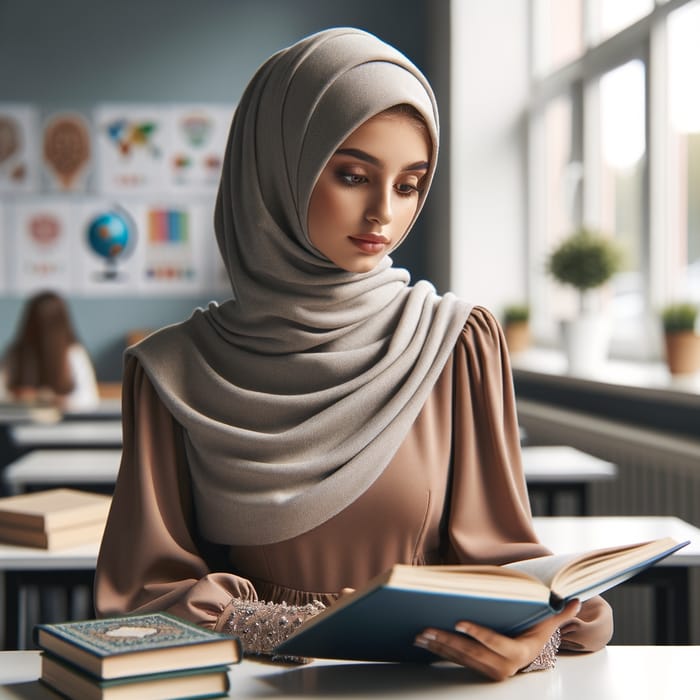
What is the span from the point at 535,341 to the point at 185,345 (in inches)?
153

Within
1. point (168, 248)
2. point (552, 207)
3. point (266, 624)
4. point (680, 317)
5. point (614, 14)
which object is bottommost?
point (266, 624)

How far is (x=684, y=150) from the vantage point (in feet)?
11.9

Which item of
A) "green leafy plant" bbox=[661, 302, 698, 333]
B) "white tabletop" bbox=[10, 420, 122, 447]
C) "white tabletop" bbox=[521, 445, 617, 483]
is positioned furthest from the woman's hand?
"white tabletop" bbox=[10, 420, 122, 447]

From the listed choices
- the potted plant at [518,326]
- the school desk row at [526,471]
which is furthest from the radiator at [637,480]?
the potted plant at [518,326]

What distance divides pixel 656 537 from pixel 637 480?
123 cm

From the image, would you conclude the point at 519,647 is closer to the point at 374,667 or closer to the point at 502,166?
the point at 374,667

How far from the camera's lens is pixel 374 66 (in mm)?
1169

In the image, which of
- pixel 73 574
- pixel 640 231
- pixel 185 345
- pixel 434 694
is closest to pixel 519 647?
pixel 434 694

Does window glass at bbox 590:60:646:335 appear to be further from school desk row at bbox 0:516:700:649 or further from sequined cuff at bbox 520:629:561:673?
sequined cuff at bbox 520:629:561:673

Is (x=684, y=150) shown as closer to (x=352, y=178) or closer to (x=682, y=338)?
(x=682, y=338)

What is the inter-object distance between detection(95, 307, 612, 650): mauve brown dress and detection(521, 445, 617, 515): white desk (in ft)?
4.78

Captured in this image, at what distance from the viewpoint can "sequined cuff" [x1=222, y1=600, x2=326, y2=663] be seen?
1.12 meters

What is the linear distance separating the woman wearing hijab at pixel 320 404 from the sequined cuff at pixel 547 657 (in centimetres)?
4

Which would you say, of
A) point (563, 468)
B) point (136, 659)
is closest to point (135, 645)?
point (136, 659)
